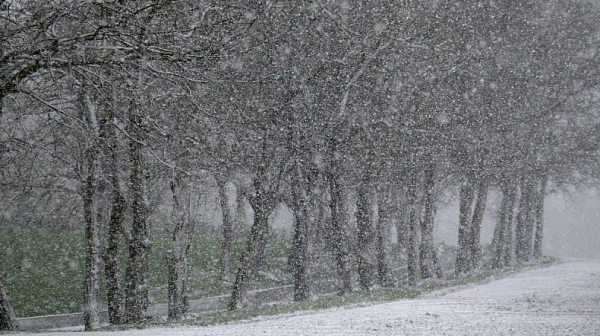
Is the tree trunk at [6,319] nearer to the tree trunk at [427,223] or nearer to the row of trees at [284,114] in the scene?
the row of trees at [284,114]

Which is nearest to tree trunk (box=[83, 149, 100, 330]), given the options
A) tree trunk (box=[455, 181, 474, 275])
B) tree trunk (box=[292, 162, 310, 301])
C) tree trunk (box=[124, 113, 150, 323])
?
tree trunk (box=[124, 113, 150, 323])

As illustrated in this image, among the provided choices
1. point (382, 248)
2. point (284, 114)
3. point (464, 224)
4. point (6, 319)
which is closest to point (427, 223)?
point (464, 224)

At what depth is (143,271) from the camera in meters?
15.2

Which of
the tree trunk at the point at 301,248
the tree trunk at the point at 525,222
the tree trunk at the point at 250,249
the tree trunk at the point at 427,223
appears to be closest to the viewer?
the tree trunk at the point at 250,249

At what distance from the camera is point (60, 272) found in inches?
948

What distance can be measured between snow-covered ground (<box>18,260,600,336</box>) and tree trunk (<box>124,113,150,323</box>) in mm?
3669

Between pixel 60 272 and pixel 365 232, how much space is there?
39.0 ft

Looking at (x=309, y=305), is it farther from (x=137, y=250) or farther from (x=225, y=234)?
(x=225, y=234)

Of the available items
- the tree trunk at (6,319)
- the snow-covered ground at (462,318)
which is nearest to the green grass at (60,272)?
the tree trunk at (6,319)

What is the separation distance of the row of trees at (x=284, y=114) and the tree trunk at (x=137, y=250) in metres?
0.05

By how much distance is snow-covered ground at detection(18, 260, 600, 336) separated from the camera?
33.3 ft

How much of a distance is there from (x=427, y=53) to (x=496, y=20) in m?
5.22

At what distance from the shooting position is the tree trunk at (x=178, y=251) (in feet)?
52.7

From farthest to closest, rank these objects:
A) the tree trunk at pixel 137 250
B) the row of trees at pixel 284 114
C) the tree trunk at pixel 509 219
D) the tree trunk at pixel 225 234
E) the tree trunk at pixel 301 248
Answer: the tree trunk at pixel 509 219 → the tree trunk at pixel 225 234 → the tree trunk at pixel 301 248 → the tree trunk at pixel 137 250 → the row of trees at pixel 284 114
